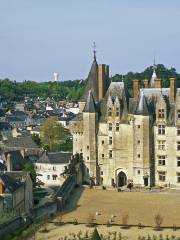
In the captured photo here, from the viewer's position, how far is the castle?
56.8 metres

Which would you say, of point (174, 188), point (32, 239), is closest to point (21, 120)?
point (174, 188)

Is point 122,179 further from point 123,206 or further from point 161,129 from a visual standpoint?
point 123,206

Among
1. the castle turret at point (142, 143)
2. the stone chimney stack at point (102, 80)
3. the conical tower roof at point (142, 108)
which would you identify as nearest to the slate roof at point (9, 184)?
the castle turret at point (142, 143)

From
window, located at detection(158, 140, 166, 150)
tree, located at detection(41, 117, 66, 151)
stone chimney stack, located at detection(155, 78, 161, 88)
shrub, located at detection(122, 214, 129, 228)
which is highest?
stone chimney stack, located at detection(155, 78, 161, 88)

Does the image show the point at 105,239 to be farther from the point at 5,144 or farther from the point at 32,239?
the point at 5,144

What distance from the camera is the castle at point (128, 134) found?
5681cm

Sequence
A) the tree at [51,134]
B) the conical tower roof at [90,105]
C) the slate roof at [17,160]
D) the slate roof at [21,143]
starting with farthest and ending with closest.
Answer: the tree at [51,134] → the slate roof at [21,143] → the slate roof at [17,160] → the conical tower roof at [90,105]

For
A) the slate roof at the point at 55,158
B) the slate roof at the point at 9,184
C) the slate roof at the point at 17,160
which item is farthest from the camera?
the slate roof at the point at 17,160

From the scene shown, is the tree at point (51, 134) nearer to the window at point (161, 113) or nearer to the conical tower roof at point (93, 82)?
the conical tower roof at point (93, 82)

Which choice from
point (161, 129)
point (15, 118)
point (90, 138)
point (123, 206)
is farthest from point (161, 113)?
point (15, 118)

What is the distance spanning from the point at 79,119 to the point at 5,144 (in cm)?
3688

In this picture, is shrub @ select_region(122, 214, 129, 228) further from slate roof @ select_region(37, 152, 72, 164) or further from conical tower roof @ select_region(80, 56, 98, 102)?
slate roof @ select_region(37, 152, 72, 164)

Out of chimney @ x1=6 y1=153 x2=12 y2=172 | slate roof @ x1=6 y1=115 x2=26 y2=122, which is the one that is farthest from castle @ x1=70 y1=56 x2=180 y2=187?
slate roof @ x1=6 y1=115 x2=26 y2=122

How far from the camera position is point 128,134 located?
191 feet
